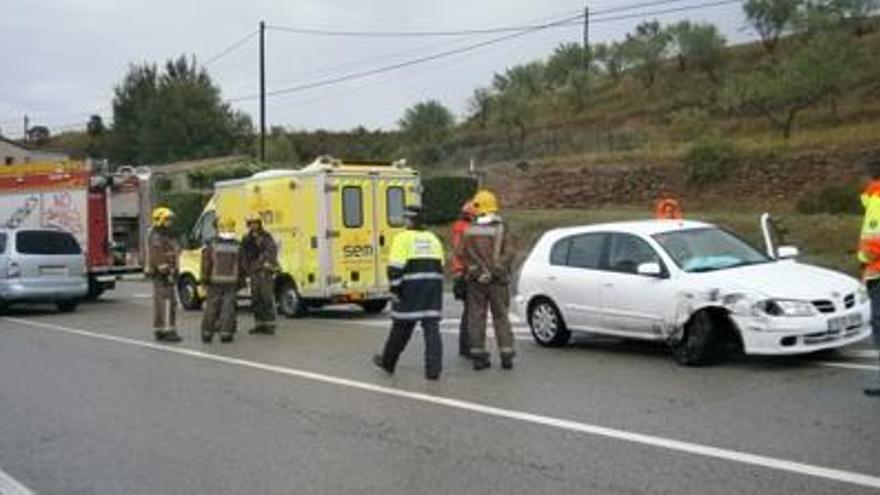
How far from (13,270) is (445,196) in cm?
1611

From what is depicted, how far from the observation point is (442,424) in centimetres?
993

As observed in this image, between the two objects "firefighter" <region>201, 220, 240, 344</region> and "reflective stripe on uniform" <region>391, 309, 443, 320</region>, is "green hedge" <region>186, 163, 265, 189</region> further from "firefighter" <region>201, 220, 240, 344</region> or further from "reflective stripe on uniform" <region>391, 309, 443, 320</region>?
"reflective stripe on uniform" <region>391, 309, 443, 320</region>

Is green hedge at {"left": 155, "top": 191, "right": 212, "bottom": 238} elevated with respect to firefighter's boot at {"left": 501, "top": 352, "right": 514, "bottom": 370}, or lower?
elevated

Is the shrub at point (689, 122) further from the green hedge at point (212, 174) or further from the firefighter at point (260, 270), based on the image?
the firefighter at point (260, 270)

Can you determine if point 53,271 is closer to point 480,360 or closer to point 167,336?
point 167,336

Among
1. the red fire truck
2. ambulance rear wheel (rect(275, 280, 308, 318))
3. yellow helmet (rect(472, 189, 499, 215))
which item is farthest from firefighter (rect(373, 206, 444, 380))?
the red fire truck

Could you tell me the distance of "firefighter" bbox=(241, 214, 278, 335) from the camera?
58.5 feet

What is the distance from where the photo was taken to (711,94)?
63.9 metres

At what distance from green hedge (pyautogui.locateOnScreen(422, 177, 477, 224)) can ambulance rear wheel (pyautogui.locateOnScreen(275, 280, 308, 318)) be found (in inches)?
646

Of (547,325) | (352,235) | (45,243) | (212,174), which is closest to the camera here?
(547,325)

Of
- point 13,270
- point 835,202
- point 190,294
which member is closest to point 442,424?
point 190,294

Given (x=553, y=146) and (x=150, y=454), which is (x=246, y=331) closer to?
(x=150, y=454)

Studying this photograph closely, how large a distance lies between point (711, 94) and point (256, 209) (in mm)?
45989

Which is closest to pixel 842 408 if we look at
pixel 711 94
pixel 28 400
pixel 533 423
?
pixel 533 423
